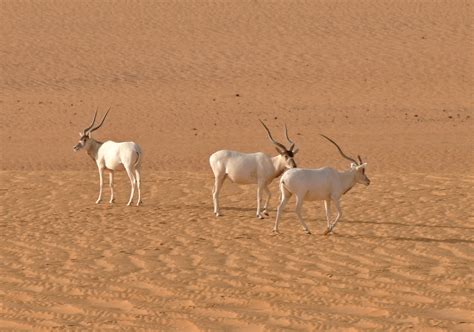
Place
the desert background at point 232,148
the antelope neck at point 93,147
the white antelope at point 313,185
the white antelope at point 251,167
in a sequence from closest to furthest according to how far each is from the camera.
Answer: the desert background at point 232,148 < the white antelope at point 313,185 < the white antelope at point 251,167 < the antelope neck at point 93,147

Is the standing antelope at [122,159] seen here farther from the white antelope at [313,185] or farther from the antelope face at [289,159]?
the white antelope at [313,185]

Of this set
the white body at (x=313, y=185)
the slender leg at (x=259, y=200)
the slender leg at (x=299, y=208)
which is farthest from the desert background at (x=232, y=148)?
the white body at (x=313, y=185)

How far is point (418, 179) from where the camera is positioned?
17.0 meters

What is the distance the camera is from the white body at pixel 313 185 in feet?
39.7

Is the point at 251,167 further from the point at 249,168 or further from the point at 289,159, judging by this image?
the point at 289,159

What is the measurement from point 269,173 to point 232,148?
10377mm

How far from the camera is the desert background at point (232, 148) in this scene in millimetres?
8961

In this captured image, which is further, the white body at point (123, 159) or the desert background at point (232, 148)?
the white body at point (123, 159)

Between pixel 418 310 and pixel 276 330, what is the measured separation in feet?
4.21

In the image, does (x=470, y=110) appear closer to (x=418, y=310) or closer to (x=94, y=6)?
(x=94, y=6)

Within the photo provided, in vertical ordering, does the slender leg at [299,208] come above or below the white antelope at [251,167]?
below

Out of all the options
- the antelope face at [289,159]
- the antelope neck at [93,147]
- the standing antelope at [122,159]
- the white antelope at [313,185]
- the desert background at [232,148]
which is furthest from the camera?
the antelope neck at [93,147]

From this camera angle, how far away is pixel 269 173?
13992 millimetres

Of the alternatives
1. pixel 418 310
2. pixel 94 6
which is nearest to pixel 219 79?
pixel 94 6
